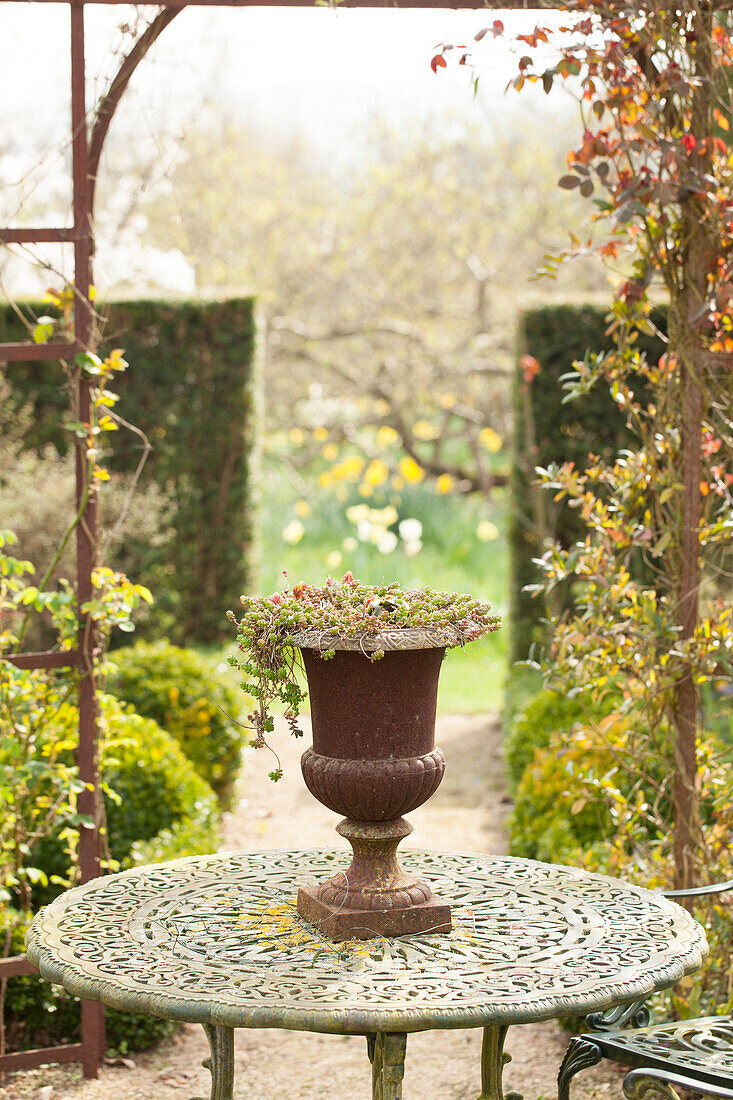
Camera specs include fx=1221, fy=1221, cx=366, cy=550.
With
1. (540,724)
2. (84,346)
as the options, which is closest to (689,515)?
(84,346)

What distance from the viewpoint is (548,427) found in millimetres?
6824

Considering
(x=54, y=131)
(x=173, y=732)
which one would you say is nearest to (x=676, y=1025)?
(x=173, y=732)

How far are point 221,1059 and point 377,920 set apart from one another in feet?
1.20

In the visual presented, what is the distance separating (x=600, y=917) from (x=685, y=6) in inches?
82.7

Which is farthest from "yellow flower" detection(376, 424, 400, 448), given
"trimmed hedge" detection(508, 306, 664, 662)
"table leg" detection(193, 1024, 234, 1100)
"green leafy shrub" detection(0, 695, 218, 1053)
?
"table leg" detection(193, 1024, 234, 1100)

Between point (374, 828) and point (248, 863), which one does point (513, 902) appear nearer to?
point (374, 828)

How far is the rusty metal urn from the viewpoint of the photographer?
2215 millimetres

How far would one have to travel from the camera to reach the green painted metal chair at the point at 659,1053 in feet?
7.41

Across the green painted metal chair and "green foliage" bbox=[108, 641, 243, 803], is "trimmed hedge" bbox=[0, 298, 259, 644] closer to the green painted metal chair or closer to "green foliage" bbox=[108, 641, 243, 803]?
"green foliage" bbox=[108, 641, 243, 803]

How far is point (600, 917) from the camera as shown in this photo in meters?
2.38

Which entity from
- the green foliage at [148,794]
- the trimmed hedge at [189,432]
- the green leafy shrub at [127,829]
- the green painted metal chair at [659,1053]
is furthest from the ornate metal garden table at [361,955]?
the trimmed hedge at [189,432]

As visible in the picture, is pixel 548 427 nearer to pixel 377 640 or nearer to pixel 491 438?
pixel 491 438

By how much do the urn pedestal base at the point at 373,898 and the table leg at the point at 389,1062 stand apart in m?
0.25

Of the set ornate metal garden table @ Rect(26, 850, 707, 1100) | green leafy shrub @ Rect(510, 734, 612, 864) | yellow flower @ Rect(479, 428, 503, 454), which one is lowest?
green leafy shrub @ Rect(510, 734, 612, 864)
